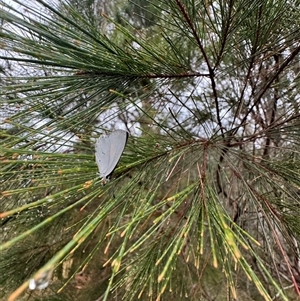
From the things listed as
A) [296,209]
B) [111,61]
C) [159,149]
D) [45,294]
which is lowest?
[45,294]

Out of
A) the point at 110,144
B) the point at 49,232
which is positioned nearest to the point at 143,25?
the point at 49,232

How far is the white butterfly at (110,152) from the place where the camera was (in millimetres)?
411

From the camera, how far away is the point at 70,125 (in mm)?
662

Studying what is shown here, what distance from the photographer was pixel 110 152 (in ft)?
1.39

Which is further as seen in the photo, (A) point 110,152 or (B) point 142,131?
(B) point 142,131

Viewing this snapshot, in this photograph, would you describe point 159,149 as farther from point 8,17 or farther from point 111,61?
point 8,17

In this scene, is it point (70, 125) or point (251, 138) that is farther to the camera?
point (251, 138)

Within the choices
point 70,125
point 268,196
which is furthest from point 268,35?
point 70,125

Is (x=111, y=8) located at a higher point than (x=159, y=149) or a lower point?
higher

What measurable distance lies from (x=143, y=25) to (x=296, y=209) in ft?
3.30

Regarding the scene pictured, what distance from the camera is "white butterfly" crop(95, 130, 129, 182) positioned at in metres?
0.41

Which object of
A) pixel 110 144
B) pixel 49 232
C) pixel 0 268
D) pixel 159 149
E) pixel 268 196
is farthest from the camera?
pixel 49 232

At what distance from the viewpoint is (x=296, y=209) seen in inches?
27.1

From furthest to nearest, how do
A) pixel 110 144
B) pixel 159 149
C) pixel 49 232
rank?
pixel 49 232, pixel 159 149, pixel 110 144
